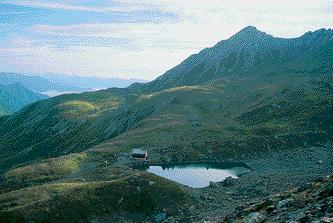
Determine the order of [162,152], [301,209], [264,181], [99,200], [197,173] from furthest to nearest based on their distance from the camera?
1. [162,152]
2. [197,173]
3. [264,181]
4. [99,200]
5. [301,209]

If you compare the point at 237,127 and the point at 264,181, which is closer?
the point at 264,181

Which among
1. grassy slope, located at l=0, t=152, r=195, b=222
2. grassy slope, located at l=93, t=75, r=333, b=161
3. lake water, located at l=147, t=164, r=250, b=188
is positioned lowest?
lake water, located at l=147, t=164, r=250, b=188

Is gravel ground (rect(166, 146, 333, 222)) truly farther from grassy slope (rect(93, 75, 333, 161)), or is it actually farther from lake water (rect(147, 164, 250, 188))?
grassy slope (rect(93, 75, 333, 161))

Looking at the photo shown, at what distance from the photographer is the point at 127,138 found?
502 feet

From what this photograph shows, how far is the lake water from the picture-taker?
112m

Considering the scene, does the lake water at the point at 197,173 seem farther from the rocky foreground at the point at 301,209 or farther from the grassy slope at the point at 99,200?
the rocky foreground at the point at 301,209

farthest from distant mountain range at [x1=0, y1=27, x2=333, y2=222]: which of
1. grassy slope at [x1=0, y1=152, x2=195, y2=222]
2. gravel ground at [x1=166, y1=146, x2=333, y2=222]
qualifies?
gravel ground at [x1=166, y1=146, x2=333, y2=222]

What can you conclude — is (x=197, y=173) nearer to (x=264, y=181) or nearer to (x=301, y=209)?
(x=264, y=181)

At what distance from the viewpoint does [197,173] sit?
122 meters

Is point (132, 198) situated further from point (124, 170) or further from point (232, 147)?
point (232, 147)

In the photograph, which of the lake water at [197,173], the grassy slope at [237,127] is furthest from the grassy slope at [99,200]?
the grassy slope at [237,127]

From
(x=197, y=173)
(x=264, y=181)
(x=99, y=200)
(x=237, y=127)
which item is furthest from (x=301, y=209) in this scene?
(x=237, y=127)

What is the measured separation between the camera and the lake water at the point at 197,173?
112500mm

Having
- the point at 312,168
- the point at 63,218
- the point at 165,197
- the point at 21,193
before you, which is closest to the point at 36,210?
the point at 63,218
